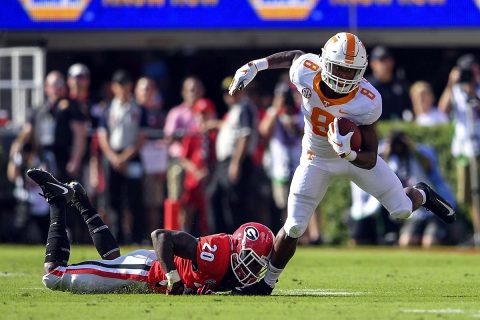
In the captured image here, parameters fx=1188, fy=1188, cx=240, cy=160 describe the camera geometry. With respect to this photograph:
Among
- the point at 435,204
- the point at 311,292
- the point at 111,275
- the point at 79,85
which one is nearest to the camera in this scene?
the point at 111,275

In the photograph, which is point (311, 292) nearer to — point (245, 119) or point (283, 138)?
point (245, 119)

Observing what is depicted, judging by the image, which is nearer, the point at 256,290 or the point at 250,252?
the point at 250,252

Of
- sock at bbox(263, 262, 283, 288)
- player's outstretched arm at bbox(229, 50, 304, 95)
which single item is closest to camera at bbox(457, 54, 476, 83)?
player's outstretched arm at bbox(229, 50, 304, 95)

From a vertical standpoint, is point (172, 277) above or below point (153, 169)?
below

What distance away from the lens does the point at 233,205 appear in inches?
606

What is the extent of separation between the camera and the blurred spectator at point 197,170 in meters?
15.6

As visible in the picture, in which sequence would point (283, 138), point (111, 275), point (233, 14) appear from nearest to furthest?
point (111, 275) < point (283, 138) < point (233, 14)

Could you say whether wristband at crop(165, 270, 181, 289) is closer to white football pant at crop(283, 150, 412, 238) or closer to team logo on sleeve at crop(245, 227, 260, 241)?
team logo on sleeve at crop(245, 227, 260, 241)

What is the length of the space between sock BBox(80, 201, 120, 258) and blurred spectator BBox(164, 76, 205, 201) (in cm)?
629

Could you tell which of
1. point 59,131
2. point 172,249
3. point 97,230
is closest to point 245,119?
point 59,131

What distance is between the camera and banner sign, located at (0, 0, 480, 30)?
56.6 feet

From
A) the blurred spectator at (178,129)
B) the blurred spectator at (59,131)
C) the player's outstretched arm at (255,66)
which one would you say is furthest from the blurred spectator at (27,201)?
the player's outstretched arm at (255,66)

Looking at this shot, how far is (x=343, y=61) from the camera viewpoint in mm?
8766

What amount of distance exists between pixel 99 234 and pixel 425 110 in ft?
A: 24.5
